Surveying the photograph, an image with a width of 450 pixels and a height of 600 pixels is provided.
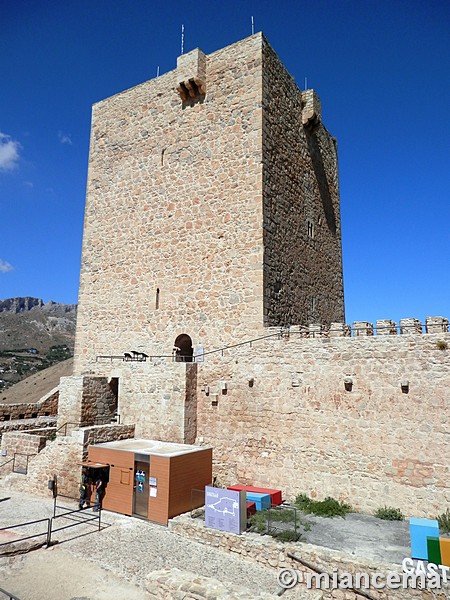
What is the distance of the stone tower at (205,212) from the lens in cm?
1338

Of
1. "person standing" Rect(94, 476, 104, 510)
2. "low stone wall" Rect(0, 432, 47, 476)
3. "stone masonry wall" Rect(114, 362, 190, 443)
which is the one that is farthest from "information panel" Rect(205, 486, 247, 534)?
"low stone wall" Rect(0, 432, 47, 476)

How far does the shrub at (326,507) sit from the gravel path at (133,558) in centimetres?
204

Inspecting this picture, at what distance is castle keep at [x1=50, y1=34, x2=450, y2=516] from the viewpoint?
32.8 feet

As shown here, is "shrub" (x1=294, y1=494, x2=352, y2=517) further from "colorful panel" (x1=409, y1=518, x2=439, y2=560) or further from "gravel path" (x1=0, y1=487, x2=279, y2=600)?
"colorful panel" (x1=409, y1=518, x2=439, y2=560)

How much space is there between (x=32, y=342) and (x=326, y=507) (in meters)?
87.6

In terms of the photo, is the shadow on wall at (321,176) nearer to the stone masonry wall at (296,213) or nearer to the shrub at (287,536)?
the stone masonry wall at (296,213)

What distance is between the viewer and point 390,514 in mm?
9445

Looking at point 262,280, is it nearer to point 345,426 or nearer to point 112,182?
point 345,426

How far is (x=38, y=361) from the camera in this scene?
241 ft

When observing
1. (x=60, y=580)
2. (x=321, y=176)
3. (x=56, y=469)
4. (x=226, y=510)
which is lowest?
(x=60, y=580)

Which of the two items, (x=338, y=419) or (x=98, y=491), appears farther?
(x=98, y=491)

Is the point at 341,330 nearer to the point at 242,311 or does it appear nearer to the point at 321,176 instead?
the point at 242,311

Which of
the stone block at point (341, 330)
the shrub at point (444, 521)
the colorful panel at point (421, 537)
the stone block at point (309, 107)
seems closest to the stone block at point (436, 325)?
the stone block at point (341, 330)

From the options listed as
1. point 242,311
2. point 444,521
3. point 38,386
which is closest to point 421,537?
point 444,521
